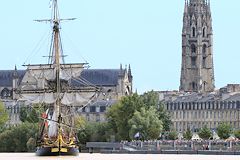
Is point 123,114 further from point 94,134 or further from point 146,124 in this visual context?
point 146,124

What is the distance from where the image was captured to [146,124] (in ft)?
555

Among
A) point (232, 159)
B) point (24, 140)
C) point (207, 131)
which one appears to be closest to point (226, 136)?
point (207, 131)

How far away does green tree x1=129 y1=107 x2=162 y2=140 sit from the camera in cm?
16788

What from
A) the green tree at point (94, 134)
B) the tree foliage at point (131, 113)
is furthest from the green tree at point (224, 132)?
the green tree at point (94, 134)

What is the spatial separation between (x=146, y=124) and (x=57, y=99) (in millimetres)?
38652

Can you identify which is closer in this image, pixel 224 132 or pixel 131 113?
pixel 131 113

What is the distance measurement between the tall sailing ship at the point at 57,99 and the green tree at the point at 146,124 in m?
25.5

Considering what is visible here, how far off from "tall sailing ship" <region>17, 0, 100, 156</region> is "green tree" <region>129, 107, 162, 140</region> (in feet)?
83.6

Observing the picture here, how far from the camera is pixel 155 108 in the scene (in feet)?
593

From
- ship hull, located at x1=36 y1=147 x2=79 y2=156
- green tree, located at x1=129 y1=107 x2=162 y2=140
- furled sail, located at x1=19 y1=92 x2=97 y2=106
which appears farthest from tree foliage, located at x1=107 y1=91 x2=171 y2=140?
ship hull, located at x1=36 y1=147 x2=79 y2=156

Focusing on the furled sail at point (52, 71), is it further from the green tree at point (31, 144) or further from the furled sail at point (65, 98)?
the green tree at point (31, 144)

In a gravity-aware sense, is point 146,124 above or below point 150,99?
below

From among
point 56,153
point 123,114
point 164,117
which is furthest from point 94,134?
point 56,153

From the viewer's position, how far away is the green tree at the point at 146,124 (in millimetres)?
167875
